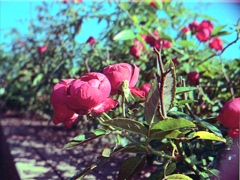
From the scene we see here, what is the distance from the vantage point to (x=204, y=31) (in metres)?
1.21

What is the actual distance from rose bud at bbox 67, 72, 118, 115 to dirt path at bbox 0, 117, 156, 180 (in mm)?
412

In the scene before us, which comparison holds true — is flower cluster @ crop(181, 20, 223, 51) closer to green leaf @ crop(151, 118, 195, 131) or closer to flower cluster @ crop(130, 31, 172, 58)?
flower cluster @ crop(130, 31, 172, 58)

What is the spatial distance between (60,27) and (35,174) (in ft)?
3.60

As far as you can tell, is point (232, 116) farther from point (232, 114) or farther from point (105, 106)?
point (105, 106)

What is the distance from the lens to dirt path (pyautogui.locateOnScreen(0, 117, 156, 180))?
1.10m

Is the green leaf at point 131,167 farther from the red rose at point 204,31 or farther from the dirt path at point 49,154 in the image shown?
the red rose at point 204,31

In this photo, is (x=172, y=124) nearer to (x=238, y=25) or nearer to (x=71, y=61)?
(x=238, y=25)

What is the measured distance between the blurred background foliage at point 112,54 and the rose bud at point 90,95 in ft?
0.78

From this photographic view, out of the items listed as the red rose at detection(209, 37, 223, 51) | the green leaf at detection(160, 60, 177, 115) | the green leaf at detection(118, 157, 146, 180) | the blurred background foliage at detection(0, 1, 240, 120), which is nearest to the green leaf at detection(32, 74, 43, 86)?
the blurred background foliage at detection(0, 1, 240, 120)

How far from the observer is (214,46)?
50.5 inches

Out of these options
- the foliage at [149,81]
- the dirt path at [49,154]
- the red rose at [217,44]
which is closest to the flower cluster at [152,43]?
the foliage at [149,81]

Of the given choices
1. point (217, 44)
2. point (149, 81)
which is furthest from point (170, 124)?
point (217, 44)

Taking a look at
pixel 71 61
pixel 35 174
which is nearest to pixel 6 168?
pixel 35 174

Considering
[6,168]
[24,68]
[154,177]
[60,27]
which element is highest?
[60,27]
